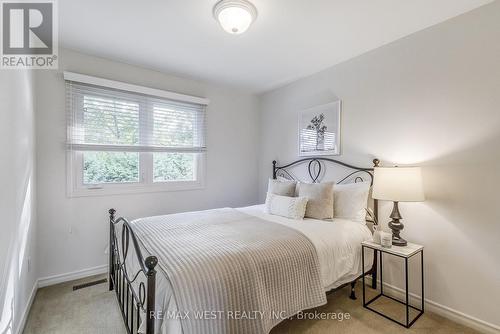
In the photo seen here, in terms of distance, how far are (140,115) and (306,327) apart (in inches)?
115

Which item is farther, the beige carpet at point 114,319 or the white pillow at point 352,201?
the white pillow at point 352,201

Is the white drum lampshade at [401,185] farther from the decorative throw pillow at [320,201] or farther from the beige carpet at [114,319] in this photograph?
the beige carpet at [114,319]

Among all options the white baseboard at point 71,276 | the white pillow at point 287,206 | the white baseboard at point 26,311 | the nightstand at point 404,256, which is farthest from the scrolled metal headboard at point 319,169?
the white baseboard at point 26,311

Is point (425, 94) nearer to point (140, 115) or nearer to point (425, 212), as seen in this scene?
point (425, 212)

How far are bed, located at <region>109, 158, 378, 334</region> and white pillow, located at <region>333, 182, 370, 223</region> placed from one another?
0.32ft

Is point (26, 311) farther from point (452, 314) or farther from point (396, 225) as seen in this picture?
point (452, 314)

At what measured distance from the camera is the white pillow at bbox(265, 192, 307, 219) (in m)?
2.50

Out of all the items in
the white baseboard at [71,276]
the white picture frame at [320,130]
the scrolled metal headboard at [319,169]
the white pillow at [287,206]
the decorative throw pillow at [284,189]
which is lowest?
the white baseboard at [71,276]

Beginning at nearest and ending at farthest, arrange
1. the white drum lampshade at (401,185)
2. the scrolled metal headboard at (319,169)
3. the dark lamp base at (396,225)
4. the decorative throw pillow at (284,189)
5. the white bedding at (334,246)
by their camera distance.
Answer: the white bedding at (334,246) → the white drum lampshade at (401,185) → the dark lamp base at (396,225) → the scrolled metal headboard at (319,169) → the decorative throw pillow at (284,189)

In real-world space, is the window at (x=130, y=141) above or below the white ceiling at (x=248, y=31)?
below

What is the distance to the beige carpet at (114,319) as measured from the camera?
1.84 metres

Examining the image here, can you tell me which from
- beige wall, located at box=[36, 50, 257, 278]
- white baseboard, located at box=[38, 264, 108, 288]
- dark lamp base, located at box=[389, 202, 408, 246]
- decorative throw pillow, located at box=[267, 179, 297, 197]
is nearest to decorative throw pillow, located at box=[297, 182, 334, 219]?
decorative throw pillow, located at box=[267, 179, 297, 197]

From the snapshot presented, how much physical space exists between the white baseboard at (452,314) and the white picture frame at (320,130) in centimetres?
160

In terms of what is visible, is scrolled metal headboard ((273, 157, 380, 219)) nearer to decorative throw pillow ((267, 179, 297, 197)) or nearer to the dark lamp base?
the dark lamp base
